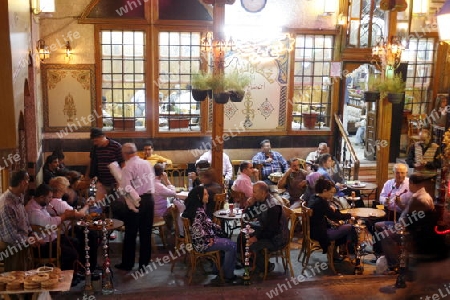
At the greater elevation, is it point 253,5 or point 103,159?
point 253,5

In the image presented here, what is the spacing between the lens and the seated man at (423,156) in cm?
1116

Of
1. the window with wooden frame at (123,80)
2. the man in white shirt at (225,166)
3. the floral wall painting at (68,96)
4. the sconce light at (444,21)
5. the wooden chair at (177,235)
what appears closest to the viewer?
the sconce light at (444,21)

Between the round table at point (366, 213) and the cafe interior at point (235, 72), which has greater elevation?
the cafe interior at point (235, 72)

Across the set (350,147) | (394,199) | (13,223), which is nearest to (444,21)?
(394,199)

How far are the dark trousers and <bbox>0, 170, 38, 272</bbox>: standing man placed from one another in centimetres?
144

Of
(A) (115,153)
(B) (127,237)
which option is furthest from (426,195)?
(A) (115,153)

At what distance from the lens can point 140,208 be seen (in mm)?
7305

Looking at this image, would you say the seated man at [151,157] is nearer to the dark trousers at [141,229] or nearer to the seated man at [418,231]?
the dark trousers at [141,229]

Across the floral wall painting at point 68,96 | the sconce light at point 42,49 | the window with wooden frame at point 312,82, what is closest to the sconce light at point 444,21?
the window with wooden frame at point 312,82

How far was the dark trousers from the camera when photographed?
24.0 ft

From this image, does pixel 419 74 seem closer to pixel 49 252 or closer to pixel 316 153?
pixel 316 153

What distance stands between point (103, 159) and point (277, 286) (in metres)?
3.24

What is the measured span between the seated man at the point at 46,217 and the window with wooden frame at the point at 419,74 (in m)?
9.41

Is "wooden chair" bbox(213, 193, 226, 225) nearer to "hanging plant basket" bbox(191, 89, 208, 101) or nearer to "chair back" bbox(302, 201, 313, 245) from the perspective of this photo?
"chair back" bbox(302, 201, 313, 245)
